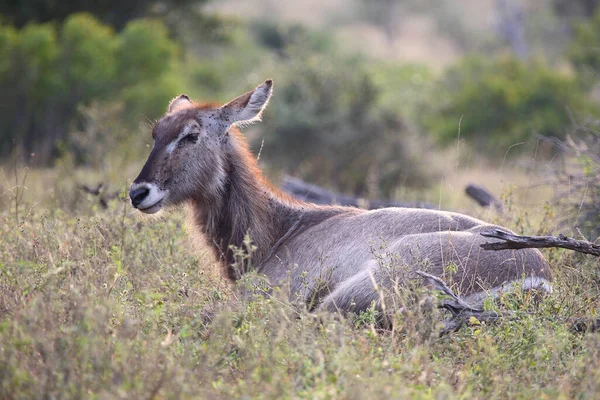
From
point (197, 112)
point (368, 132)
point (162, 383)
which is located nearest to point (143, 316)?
point (162, 383)

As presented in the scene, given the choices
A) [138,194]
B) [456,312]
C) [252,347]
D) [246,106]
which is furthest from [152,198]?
[456,312]

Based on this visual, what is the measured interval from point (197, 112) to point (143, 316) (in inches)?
76.7

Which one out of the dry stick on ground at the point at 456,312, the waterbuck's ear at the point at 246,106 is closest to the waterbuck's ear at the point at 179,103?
the waterbuck's ear at the point at 246,106

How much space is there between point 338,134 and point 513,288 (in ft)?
33.6

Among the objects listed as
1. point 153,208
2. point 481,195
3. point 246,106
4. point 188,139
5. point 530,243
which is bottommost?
point 481,195

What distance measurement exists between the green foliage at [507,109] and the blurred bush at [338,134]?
9.75ft

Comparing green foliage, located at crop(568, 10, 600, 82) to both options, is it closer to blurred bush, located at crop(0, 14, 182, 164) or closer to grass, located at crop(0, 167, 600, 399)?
blurred bush, located at crop(0, 14, 182, 164)

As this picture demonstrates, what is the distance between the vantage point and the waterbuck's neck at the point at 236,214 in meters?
6.05

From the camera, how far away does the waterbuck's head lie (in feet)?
18.7

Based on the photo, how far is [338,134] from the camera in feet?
49.0

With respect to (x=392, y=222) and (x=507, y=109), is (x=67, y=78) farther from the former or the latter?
(x=392, y=222)

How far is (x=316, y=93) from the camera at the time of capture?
15625 mm

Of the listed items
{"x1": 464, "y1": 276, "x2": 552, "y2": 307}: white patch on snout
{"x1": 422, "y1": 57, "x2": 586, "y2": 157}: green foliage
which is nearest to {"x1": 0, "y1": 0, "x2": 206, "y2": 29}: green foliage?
{"x1": 422, "y1": 57, "x2": 586, "y2": 157}: green foliage

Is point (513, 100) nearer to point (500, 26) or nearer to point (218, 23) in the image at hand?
Result: point (218, 23)
